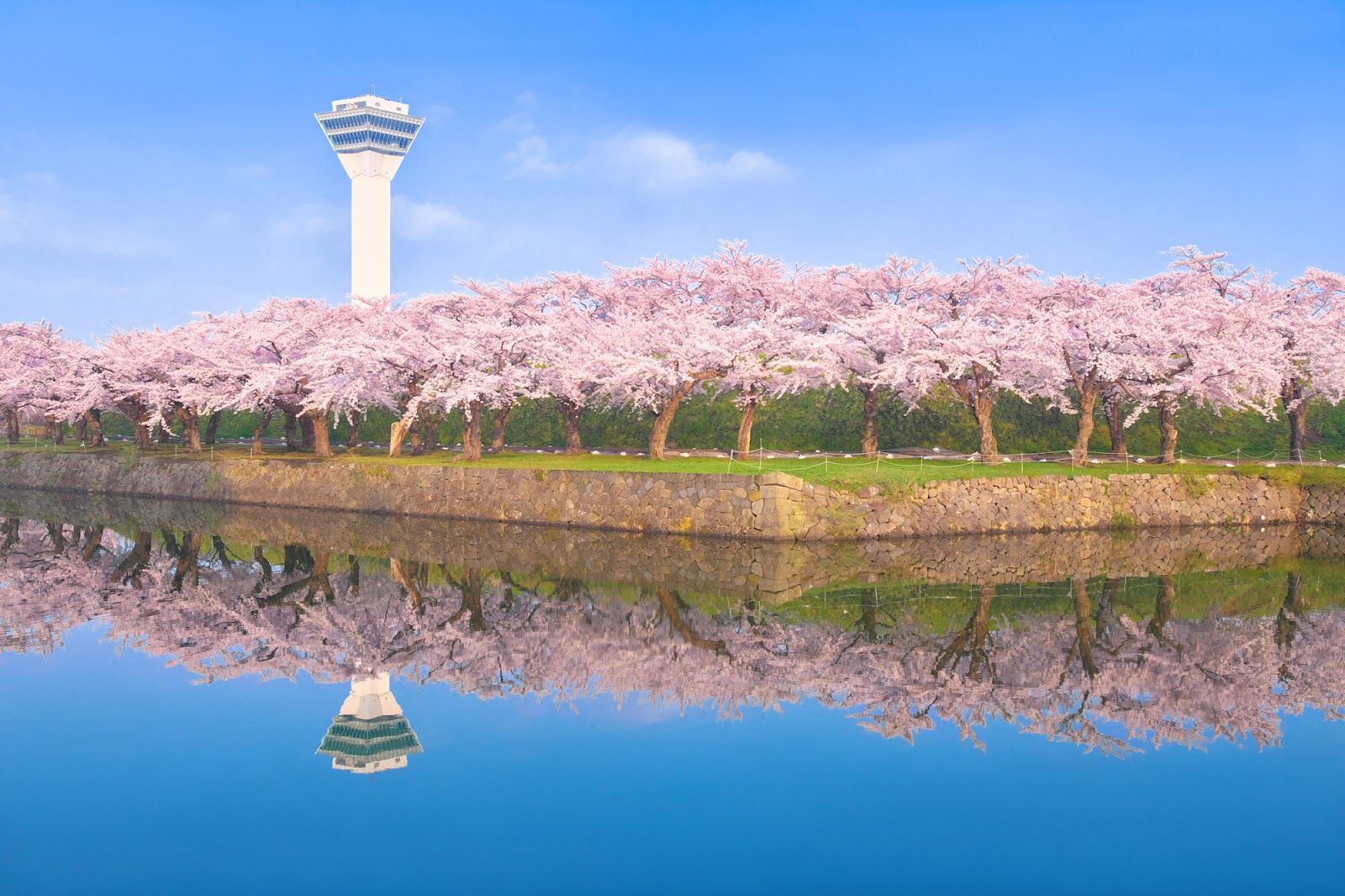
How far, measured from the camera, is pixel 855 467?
92.3 feet

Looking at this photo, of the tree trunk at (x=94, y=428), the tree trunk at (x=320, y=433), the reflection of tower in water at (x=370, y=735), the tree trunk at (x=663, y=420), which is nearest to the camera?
the reflection of tower in water at (x=370, y=735)

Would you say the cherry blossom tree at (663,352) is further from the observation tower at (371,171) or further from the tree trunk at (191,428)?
the observation tower at (371,171)

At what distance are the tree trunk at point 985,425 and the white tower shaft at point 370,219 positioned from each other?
64.3 m

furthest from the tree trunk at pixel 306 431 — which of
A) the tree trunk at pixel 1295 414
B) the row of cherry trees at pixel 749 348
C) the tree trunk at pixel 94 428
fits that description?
the tree trunk at pixel 1295 414

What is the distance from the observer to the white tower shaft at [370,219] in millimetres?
83562

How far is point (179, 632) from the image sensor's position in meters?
16.1

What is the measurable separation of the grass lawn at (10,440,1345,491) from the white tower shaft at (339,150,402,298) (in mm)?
51583

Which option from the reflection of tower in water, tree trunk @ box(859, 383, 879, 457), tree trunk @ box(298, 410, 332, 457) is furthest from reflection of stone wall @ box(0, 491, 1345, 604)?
the reflection of tower in water

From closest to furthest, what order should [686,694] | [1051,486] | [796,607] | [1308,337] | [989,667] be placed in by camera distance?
1. [686,694]
2. [989,667]
3. [796,607]
4. [1051,486]
5. [1308,337]

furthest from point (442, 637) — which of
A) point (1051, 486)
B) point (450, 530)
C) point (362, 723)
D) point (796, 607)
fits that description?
point (1051, 486)

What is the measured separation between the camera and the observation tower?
82.2 meters

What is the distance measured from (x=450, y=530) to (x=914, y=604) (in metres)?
15.0

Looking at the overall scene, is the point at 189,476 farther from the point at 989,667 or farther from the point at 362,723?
the point at 989,667

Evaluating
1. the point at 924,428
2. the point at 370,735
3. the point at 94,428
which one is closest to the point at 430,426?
the point at 94,428
